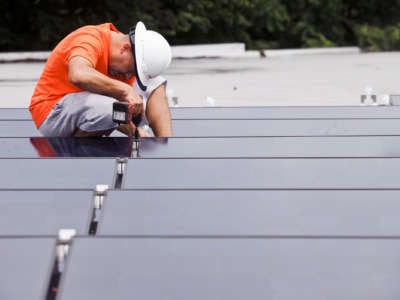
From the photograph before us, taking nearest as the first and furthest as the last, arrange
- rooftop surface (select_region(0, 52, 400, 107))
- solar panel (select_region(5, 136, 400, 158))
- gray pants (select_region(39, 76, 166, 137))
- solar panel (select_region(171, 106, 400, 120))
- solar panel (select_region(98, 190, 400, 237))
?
solar panel (select_region(98, 190, 400, 237))
solar panel (select_region(5, 136, 400, 158))
gray pants (select_region(39, 76, 166, 137))
solar panel (select_region(171, 106, 400, 120))
rooftop surface (select_region(0, 52, 400, 107))

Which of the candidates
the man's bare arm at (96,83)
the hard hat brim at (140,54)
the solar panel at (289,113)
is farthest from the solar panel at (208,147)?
the solar panel at (289,113)

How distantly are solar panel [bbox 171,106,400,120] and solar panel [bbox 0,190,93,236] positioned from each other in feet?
12.6

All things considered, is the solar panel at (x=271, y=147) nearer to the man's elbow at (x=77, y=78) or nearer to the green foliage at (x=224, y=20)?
the man's elbow at (x=77, y=78)

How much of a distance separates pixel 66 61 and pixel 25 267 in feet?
11.5

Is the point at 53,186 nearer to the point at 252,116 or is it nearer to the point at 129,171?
the point at 129,171

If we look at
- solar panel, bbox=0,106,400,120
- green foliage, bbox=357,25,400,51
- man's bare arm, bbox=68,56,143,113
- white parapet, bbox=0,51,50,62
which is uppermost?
green foliage, bbox=357,25,400,51

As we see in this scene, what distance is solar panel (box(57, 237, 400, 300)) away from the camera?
329 centimetres

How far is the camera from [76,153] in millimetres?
5828

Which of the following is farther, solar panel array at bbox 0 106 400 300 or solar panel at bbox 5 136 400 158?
solar panel at bbox 5 136 400 158

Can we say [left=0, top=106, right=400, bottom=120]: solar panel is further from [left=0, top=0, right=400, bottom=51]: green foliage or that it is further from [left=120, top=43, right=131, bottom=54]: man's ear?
[left=0, top=0, right=400, bottom=51]: green foliage

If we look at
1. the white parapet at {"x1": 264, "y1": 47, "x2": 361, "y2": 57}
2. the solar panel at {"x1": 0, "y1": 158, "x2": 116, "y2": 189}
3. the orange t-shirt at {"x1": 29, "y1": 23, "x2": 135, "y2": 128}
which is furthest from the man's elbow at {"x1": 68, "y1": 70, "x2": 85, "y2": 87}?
the white parapet at {"x1": 264, "y1": 47, "x2": 361, "y2": 57}

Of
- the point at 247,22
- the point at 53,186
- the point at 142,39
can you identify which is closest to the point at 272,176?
the point at 53,186

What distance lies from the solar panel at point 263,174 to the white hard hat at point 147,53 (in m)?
1.60

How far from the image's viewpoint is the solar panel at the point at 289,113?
8148 mm
